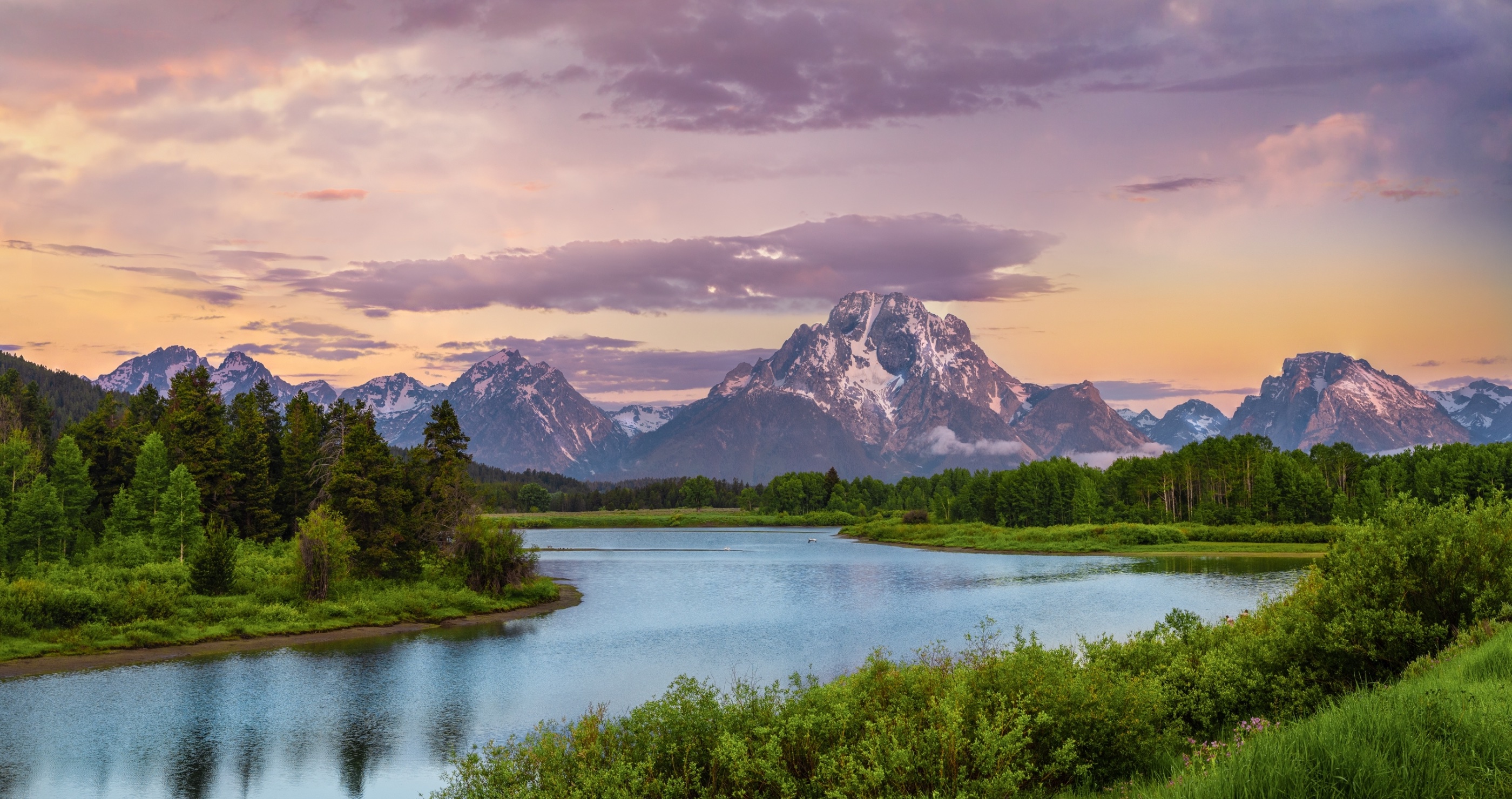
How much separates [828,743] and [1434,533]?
1329 cm

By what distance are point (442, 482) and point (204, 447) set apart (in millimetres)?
24248

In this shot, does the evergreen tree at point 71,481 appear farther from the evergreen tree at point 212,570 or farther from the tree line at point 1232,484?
the tree line at point 1232,484

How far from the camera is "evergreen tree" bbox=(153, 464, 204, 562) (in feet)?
233

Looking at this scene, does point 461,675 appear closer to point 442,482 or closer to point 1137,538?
point 442,482

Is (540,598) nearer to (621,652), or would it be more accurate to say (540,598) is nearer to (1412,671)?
(621,652)

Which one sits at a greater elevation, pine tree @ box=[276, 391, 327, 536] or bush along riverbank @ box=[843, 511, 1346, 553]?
pine tree @ box=[276, 391, 327, 536]

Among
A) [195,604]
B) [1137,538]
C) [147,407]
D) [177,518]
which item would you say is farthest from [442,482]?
[1137,538]

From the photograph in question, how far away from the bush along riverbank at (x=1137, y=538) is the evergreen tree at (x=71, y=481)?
383 ft

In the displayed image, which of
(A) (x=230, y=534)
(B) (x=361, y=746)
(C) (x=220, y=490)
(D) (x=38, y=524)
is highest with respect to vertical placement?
(C) (x=220, y=490)

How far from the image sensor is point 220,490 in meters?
82.5

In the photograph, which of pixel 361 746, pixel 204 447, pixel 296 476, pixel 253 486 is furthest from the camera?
pixel 296 476

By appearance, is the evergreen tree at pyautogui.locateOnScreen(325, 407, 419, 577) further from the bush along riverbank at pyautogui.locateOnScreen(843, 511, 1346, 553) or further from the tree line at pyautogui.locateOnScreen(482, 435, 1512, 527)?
the tree line at pyautogui.locateOnScreen(482, 435, 1512, 527)

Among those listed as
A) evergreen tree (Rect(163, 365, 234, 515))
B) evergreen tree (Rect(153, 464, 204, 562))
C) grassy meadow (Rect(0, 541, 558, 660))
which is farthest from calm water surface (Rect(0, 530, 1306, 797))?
evergreen tree (Rect(163, 365, 234, 515))

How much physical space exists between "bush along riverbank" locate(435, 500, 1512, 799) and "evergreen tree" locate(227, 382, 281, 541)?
76.5 metres
